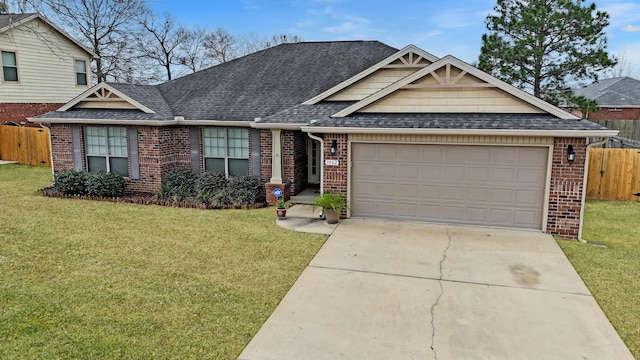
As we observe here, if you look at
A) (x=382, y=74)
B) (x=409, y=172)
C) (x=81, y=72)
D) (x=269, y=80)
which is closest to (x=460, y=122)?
(x=409, y=172)

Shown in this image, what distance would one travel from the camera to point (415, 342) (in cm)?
542

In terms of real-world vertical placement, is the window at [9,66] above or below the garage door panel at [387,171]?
above

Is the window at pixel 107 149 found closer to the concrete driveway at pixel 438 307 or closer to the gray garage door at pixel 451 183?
the gray garage door at pixel 451 183

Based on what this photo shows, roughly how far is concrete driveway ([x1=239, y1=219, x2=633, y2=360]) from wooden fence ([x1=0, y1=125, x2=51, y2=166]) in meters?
16.9

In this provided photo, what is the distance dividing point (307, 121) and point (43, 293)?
24.8 ft

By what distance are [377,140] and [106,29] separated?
2897cm

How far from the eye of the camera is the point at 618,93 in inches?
1300

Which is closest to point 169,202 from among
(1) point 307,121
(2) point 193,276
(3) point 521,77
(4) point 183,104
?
(4) point 183,104

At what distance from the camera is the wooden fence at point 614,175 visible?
44.8 feet

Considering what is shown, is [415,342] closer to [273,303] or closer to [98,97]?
[273,303]

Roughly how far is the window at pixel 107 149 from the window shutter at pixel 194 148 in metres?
2.07

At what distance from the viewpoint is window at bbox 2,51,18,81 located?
20547 millimetres

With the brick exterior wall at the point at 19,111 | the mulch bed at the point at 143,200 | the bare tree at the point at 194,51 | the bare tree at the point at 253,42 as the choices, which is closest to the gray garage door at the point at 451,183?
the mulch bed at the point at 143,200

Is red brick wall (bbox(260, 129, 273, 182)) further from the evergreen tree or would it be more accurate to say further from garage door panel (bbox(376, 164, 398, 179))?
the evergreen tree
